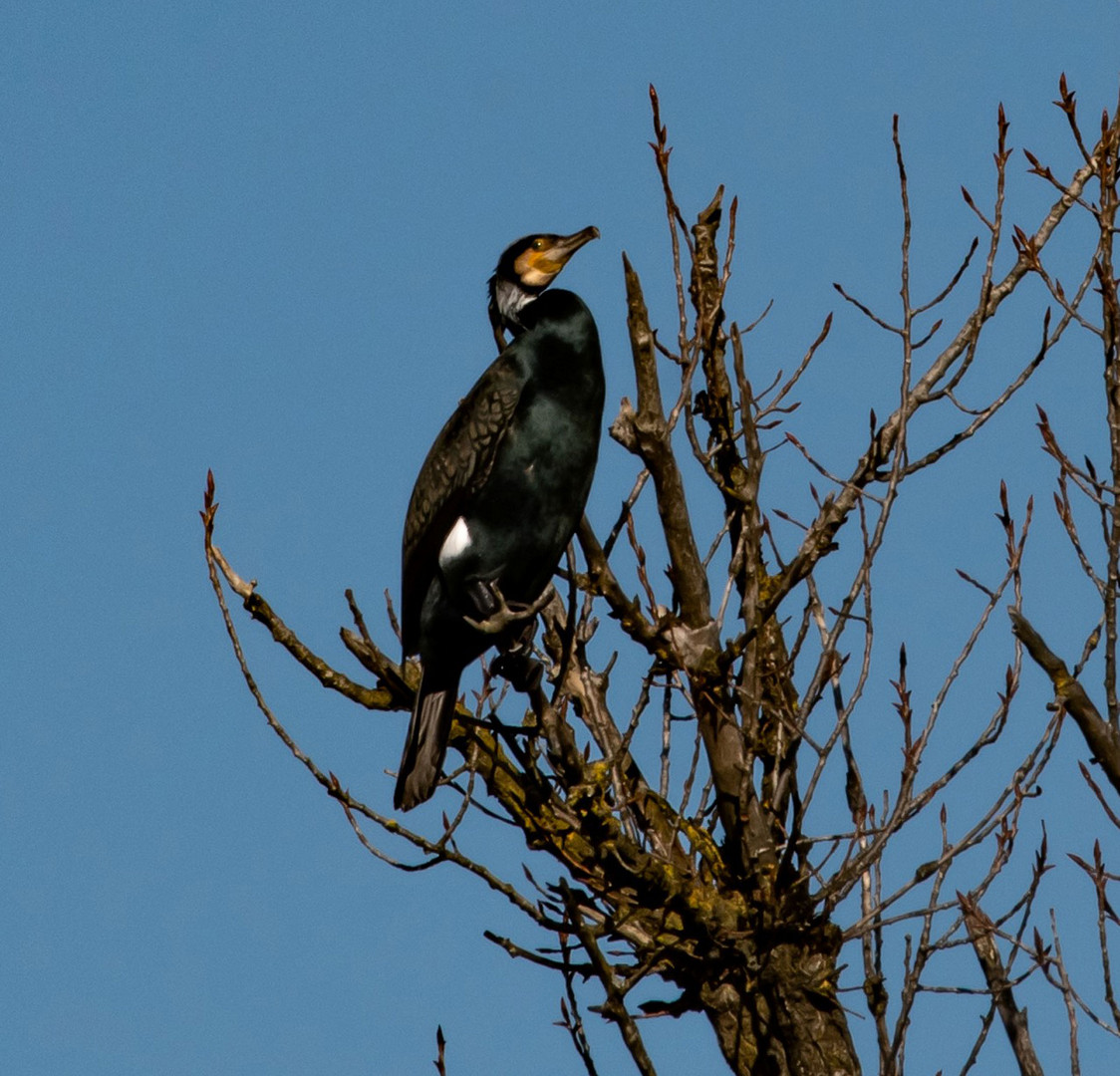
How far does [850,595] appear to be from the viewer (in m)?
4.09

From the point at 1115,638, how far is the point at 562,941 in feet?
4.98

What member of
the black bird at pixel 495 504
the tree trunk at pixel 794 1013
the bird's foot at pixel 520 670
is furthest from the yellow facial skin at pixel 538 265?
the tree trunk at pixel 794 1013

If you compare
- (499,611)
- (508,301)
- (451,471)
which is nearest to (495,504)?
(451,471)

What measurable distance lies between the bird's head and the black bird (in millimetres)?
348

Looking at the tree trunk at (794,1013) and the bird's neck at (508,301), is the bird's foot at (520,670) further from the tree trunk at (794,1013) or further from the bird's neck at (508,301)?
the bird's neck at (508,301)

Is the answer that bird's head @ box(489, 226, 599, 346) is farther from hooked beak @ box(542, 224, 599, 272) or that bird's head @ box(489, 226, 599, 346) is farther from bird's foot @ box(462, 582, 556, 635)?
bird's foot @ box(462, 582, 556, 635)

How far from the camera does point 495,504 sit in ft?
15.7

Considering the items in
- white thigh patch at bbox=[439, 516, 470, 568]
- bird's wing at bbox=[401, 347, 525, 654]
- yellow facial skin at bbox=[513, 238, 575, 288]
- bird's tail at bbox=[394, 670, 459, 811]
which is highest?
yellow facial skin at bbox=[513, 238, 575, 288]

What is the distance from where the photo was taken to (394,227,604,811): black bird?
473 centimetres

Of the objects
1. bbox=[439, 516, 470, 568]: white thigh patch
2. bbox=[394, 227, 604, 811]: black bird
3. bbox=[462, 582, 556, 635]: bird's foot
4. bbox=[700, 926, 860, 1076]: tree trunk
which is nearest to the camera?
bbox=[700, 926, 860, 1076]: tree trunk

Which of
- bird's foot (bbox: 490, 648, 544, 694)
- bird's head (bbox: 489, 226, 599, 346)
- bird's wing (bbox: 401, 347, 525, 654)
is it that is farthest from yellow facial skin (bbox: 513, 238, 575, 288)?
bird's foot (bbox: 490, 648, 544, 694)

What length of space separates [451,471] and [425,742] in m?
0.77

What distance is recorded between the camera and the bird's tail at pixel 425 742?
4734 millimetres

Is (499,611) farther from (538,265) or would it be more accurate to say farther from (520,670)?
(538,265)
